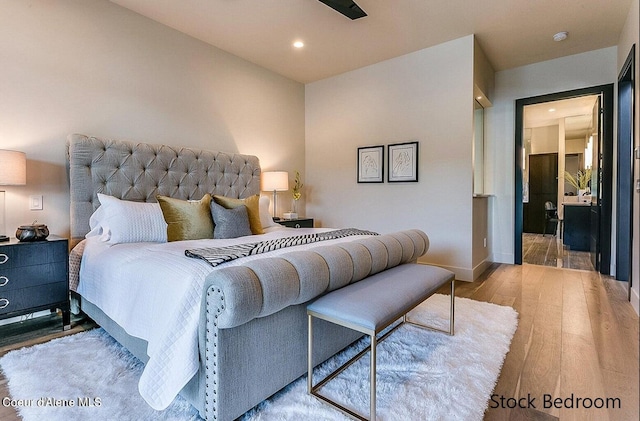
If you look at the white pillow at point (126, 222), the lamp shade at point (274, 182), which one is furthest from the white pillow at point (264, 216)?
the white pillow at point (126, 222)

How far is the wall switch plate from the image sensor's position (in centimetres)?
257

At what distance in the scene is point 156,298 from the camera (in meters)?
1.60

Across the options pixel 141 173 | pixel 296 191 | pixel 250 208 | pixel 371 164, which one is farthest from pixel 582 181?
pixel 141 173

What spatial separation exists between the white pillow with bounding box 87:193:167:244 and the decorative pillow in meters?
0.06

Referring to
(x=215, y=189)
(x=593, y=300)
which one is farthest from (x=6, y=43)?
(x=593, y=300)

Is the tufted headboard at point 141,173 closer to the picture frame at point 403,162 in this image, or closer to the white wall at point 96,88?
the white wall at point 96,88

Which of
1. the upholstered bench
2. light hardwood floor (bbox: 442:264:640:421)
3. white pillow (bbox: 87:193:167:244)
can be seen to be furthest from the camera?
white pillow (bbox: 87:193:167:244)

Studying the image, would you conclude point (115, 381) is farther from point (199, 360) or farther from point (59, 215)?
point (59, 215)

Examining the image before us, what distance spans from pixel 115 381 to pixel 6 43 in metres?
2.53

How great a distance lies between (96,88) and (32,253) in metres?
1.50

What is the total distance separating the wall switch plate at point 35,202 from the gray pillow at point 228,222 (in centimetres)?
130

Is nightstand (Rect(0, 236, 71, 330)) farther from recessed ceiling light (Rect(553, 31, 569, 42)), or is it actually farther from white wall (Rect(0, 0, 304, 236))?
recessed ceiling light (Rect(553, 31, 569, 42))

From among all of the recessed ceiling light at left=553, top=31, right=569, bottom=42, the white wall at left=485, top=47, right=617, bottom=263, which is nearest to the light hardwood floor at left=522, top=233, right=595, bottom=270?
the white wall at left=485, top=47, right=617, bottom=263

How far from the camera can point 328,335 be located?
1.88m
